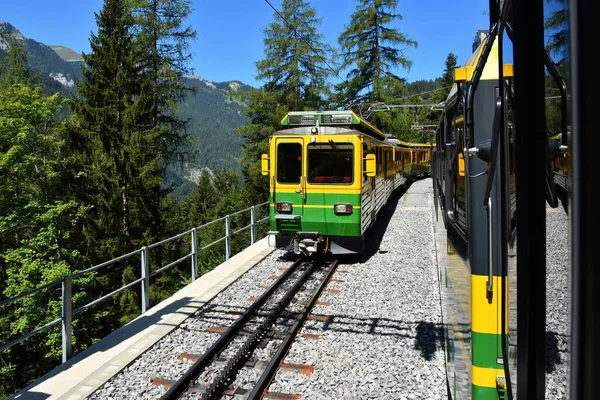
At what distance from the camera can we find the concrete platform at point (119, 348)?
16.5 feet

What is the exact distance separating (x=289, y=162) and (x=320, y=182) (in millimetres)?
841

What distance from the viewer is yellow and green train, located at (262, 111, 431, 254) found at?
34.2ft

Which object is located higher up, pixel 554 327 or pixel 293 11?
pixel 293 11

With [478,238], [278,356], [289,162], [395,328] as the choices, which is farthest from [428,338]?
[289,162]

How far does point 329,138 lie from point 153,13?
662 inches

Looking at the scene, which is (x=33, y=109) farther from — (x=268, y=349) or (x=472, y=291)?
(x=472, y=291)

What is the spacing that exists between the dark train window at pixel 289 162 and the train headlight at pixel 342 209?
1.06m

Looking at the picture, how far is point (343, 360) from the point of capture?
5.74 metres

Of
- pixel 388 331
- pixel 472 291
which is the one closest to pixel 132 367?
pixel 388 331

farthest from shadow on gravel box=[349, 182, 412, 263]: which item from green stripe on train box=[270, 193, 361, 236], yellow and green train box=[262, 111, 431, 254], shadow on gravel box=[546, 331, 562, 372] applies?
shadow on gravel box=[546, 331, 562, 372]

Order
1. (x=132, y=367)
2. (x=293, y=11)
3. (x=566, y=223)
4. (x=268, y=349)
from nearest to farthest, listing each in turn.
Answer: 1. (x=566, y=223)
2. (x=132, y=367)
3. (x=268, y=349)
4. (x=293, y=11)

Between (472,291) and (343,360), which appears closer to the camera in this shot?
(472,291)

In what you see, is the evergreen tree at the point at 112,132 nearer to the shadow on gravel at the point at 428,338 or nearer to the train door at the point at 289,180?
the train door at the point at 289,180

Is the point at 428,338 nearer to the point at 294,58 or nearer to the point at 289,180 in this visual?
the point at 289,180
